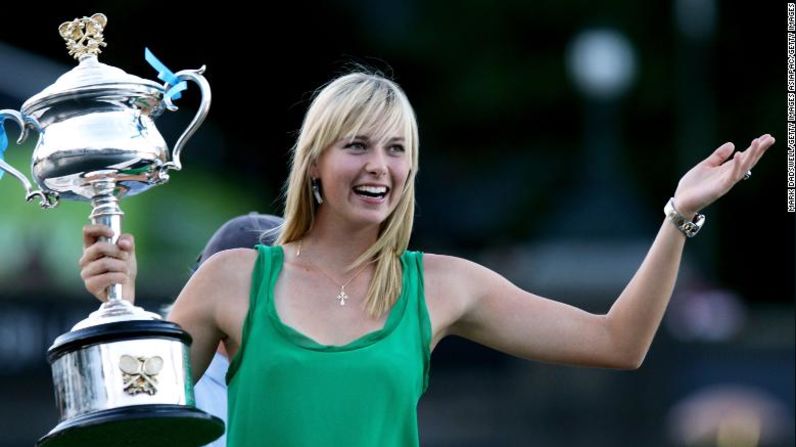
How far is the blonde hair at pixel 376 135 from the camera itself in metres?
4.86

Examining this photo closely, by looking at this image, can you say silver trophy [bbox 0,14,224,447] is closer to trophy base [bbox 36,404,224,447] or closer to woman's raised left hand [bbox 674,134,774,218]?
trophy base [bbox 36,404,224,447]

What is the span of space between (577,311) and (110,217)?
107 centimetres

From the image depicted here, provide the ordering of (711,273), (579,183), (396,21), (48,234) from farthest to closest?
(396,21) → (579,183) → (711,273) → (48,234)

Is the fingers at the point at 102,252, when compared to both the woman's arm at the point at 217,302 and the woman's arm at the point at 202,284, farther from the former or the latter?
the woman's arm at the point at 217,302

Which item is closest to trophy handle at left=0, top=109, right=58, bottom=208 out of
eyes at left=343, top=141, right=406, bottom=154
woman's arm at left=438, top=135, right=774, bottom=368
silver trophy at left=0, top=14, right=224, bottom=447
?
silver trophy at left=0, top=14, right=224, bottom=447

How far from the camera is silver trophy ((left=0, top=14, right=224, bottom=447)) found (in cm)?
478

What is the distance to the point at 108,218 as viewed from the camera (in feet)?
16.3

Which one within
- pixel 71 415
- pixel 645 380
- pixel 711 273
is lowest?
pixel 71 415

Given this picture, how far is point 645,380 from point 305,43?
37.0ft

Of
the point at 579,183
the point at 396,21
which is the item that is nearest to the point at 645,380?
the point at 579,183

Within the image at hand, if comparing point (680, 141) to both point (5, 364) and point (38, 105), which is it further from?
point (38, 105)

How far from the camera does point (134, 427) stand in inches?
188

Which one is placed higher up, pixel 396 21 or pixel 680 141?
pixel 396 21

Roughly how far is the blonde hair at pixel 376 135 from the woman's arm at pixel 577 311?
106 millimetres
